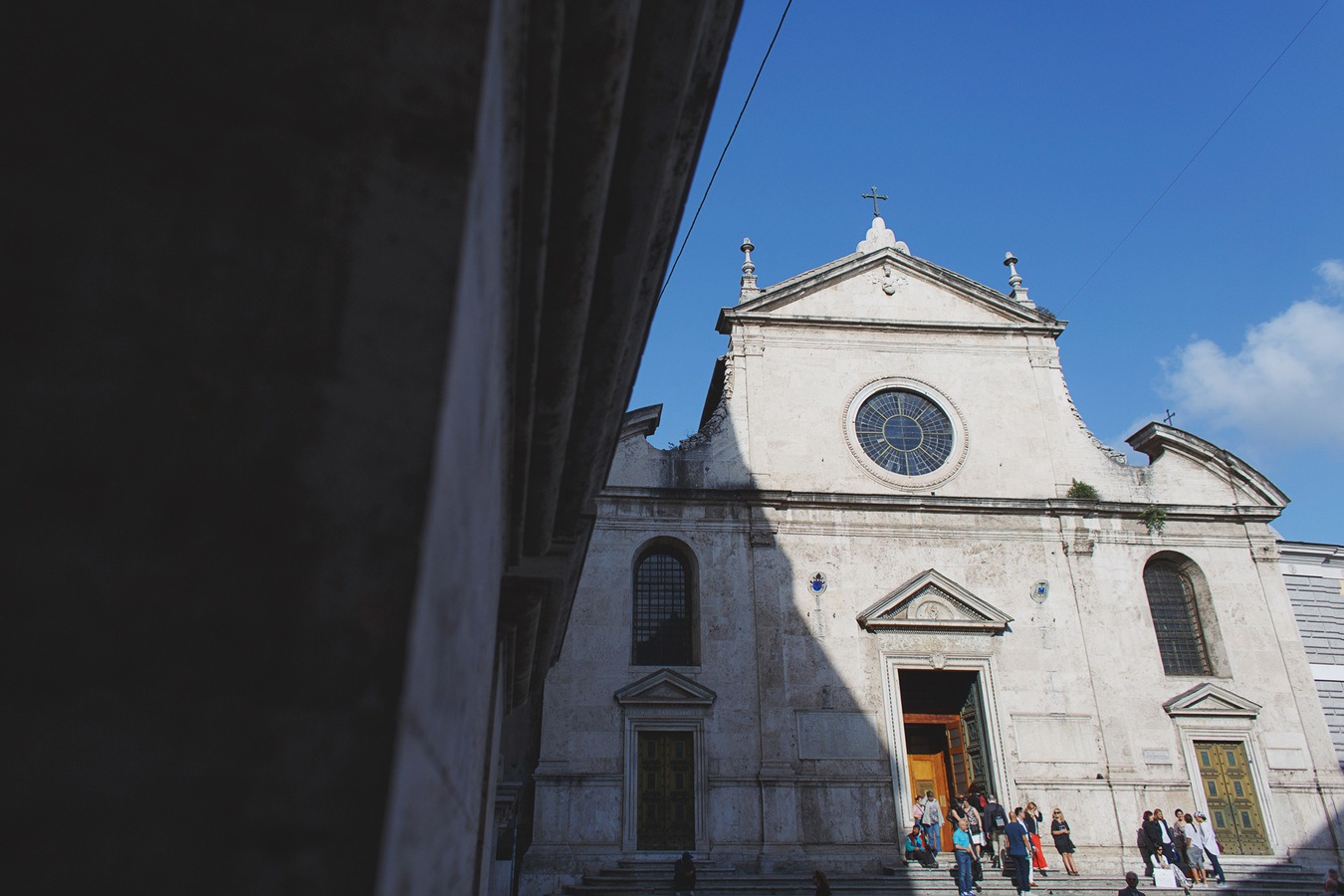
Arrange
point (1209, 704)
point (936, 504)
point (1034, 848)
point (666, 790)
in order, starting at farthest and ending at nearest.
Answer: point (936, 504)
point (1209, 704)
point (666, 790)
point (1034, 848)

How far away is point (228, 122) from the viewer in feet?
4.17

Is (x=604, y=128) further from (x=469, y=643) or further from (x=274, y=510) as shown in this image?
(x=274, y=510)

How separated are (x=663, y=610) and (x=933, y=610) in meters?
5.11

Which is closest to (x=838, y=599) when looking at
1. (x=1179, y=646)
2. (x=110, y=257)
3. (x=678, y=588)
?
(x=678, y=588)

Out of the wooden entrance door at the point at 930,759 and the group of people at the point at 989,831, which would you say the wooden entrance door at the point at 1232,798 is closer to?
the group of people at the point at 989,831

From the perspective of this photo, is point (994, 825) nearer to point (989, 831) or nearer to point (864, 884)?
point (989, 831)

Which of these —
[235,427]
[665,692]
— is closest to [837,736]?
[665,692]

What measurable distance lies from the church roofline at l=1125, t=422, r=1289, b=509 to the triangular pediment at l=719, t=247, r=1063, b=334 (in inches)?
122

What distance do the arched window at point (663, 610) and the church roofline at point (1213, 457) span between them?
10.4 meters

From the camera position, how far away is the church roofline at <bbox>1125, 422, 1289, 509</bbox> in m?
18.7

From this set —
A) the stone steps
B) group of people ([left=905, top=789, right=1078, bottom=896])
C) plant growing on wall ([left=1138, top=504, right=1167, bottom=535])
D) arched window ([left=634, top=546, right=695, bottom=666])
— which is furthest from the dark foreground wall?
plant growing on wall ([left=1138, top=504, right=1167, bottom=535])

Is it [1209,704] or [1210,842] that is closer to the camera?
[1210,842]

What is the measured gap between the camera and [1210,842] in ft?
49.7

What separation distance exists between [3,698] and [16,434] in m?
0.30
